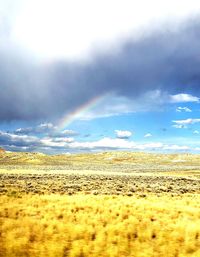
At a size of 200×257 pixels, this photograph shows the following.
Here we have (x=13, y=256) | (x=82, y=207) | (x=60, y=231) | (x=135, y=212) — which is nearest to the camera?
(x=13, y=256)

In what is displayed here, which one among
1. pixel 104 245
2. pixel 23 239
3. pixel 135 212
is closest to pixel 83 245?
pixel 104 245

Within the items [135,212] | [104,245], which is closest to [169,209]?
[135,212]

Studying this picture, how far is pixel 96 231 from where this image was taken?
14.2 metres

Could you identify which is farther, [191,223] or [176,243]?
[191,223]

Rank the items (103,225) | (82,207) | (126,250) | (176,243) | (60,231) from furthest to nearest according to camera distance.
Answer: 1. (82,207)
2. (103,225)
3. (60,231)
4. (176,243)
5. (126,250)

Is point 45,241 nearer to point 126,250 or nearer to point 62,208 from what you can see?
point 126,250

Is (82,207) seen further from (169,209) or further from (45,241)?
(45,241)

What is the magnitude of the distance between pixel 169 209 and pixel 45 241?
10699 millimetres

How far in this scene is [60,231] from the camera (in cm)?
1401

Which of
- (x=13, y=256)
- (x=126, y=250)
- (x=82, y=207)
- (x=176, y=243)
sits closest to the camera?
(x=13, y=256)

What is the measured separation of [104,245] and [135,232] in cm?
275

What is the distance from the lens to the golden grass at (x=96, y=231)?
11336 millimetres

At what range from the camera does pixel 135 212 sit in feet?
64.4

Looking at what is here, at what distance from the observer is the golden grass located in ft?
37.2
